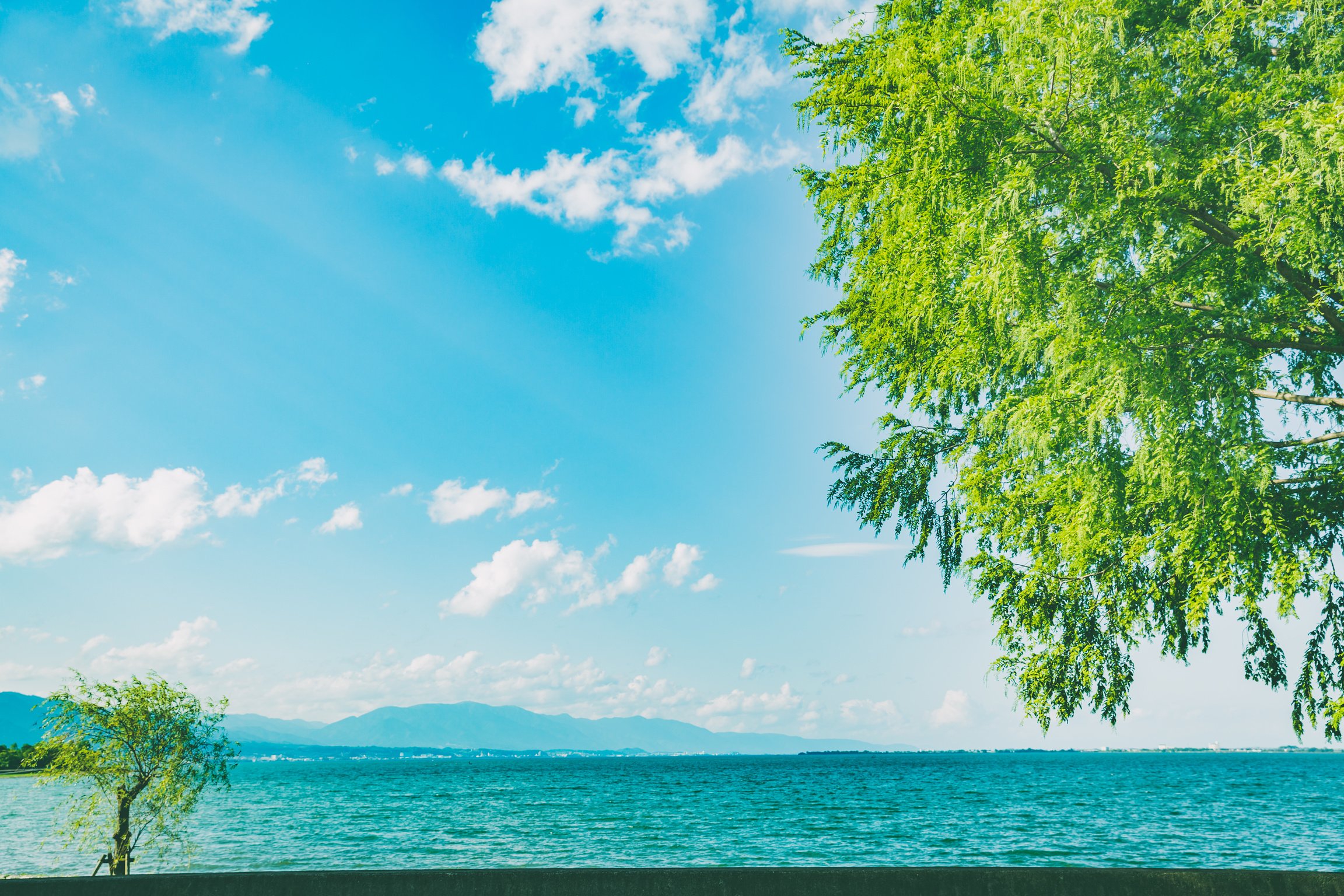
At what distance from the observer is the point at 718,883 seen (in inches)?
284

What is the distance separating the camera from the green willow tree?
24.6 ft

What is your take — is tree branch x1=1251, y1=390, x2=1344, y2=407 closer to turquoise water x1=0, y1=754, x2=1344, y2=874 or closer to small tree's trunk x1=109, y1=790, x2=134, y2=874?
small tree's trunk x1=109, y1=790, x2=134, y2=874

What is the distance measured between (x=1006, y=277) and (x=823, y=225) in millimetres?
4298

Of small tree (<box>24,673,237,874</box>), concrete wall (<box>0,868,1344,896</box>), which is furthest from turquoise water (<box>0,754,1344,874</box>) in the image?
concrete wall (<box>0,868,1344,896</box>)

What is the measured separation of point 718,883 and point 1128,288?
267 inches

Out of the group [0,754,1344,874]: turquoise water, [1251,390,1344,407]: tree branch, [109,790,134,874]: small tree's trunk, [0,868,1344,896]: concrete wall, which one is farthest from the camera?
[0,754,1344,874]: turquoise water

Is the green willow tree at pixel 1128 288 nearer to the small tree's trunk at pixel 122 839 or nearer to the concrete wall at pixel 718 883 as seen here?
the concrete wall at pixel 718 883

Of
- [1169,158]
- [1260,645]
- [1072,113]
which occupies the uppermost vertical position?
[1072,113]

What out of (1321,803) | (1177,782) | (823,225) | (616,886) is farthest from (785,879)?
(1177,782)

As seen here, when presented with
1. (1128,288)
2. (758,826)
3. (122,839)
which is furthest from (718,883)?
(758,826)

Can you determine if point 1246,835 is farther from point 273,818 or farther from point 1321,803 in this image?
point 273,818

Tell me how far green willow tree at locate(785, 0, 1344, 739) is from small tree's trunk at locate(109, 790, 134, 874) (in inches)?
634

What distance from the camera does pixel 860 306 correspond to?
12.2 m

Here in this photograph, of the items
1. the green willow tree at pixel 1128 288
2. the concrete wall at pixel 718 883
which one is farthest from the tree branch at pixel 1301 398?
the concrete wall at pixel 718 883
